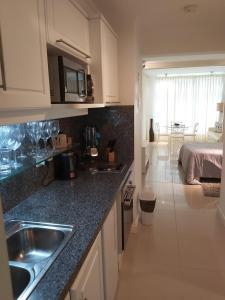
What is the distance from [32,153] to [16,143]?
0.22 m

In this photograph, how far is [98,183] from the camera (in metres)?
1.94

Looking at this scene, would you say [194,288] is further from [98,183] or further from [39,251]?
[39,251]

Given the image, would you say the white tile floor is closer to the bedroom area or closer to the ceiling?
the ceiling

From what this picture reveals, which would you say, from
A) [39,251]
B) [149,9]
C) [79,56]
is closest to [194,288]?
[39,251]

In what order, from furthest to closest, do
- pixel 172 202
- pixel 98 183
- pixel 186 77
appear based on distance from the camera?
pixel 186 77, pixel 172 202, pixel 98 183

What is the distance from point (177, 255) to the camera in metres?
2.38

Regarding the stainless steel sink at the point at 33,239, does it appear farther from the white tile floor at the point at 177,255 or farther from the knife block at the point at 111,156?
the knife block at the point at 111,156

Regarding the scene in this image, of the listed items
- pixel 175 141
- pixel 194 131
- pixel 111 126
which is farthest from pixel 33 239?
pixel 194 131

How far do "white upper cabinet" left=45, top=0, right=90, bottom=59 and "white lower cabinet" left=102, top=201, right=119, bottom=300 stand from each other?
114 centimetres

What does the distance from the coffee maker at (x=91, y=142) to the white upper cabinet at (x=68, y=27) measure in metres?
0.93

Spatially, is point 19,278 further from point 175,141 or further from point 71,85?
point 175,141

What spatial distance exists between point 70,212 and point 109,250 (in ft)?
1.37

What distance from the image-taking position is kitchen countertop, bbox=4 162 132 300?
2.88 feet

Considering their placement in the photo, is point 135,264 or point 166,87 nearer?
point 135,264
